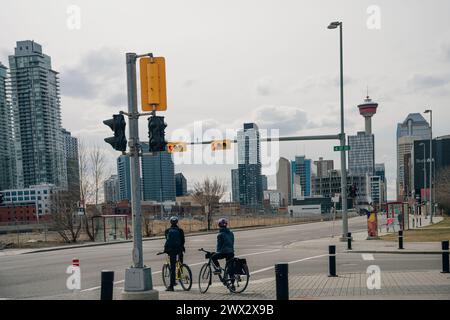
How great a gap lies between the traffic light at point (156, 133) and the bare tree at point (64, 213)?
29.7 meters

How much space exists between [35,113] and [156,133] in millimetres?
80550

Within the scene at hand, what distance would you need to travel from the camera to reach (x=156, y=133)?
1076 centimetres

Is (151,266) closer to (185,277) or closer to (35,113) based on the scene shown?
(185,277)

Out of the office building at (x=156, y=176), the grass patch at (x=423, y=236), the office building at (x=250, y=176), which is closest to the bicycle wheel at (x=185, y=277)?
the grass patch at (x=423, y=236)

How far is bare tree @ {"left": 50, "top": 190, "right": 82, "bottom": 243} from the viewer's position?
126 ft

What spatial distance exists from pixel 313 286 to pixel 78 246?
24.5m

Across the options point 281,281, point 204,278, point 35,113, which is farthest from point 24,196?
point 281,281

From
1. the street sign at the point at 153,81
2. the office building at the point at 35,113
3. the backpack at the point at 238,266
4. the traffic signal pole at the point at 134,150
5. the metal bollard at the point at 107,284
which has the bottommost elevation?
the backpack at the point at 238,266

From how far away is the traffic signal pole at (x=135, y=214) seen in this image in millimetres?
10133

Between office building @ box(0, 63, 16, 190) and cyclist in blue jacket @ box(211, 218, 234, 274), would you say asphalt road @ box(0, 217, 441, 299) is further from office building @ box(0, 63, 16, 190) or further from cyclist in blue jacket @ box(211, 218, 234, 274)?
office building @ box(0, 63, 16, 190)

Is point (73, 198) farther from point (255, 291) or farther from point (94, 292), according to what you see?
point (255, 291)

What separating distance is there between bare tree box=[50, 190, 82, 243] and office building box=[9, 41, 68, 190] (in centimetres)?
4278

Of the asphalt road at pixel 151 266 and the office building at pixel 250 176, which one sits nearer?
the asphalt road at pixel 151 266

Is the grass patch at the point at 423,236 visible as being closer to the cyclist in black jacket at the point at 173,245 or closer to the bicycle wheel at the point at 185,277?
the bicycle wheel at the point at 185,277
